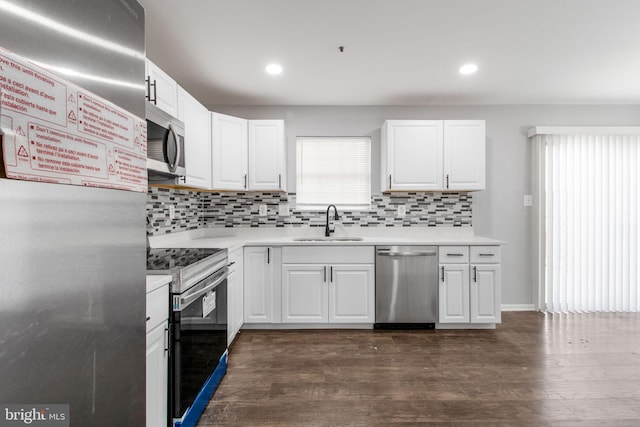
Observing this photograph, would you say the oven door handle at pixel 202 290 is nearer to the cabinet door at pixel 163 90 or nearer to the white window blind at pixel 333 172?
the cabinet door at pixel 163 90

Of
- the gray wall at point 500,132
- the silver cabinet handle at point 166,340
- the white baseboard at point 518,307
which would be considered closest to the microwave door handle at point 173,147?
the silver cabinet handle at point 166,340

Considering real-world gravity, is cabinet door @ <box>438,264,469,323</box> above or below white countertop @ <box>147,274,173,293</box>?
below

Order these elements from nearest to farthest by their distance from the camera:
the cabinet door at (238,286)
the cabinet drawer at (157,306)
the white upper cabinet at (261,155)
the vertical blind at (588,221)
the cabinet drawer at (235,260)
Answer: the cabinet drawer at (157,306), the cabinet drawer at (235,260), the cabinet door at (238,286), the white upper cabinet at (261,155), the vertical blind at (588,221)

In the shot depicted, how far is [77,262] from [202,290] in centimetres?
126

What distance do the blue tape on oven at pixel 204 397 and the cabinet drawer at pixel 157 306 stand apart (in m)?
0.54

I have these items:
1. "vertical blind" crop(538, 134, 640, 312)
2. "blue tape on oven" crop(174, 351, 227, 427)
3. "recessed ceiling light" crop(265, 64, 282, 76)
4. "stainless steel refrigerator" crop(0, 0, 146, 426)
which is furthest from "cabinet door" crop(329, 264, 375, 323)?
"stainless steel refrigerator" crop(0, 0, 146, 426)

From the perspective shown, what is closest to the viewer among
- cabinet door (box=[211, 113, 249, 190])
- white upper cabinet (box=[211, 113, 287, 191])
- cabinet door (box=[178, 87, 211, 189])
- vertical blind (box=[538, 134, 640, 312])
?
cabinet door (box=[178, 87, 211, 189])

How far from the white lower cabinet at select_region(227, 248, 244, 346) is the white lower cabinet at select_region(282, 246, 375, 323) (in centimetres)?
41

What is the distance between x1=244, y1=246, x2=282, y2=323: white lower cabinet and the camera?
122 inches

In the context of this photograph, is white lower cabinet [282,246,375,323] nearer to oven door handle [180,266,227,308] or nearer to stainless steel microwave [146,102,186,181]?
oven door handle [180,266,227,308]

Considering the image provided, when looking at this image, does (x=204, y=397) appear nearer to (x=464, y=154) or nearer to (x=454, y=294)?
(x=454, y=294)

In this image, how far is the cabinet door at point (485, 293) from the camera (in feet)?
10.2

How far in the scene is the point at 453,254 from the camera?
3.12m

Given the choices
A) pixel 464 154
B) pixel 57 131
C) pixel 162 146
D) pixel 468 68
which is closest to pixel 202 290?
pixel 162 146
